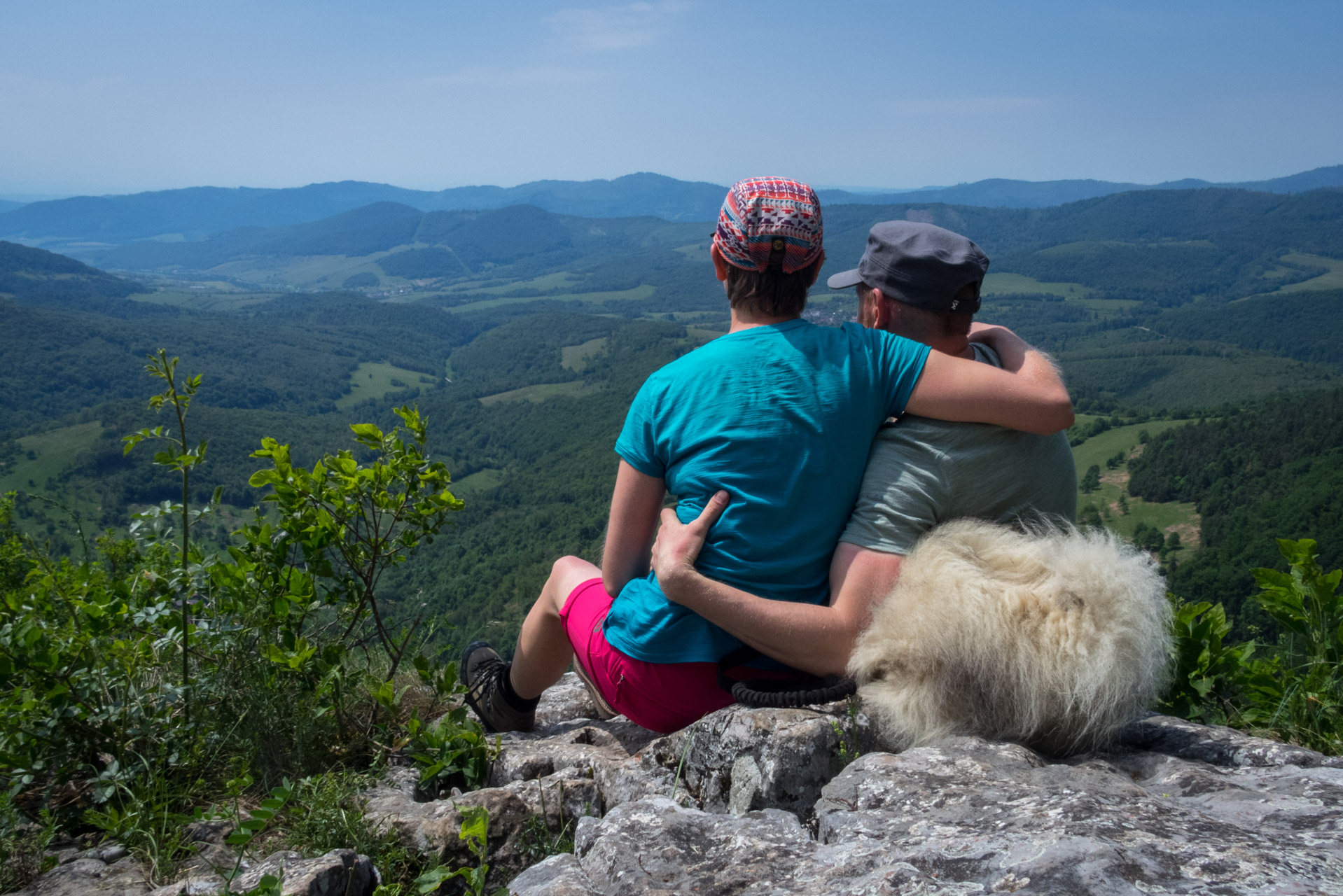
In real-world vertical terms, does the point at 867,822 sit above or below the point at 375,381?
above

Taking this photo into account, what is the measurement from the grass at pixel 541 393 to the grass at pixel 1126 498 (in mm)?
77723

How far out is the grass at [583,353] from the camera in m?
154

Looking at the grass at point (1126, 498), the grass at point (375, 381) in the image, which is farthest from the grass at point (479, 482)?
the grass at point (1126, 498)

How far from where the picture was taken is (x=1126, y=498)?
67.2m

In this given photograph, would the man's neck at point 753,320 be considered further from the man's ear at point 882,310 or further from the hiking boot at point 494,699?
the hiking boot at point 494,699

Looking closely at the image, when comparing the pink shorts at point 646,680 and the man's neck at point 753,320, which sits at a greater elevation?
the man's neck at point 753,320

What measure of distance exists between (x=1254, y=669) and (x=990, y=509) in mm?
1379

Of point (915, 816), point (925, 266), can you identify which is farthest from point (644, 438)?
point (915, 816)

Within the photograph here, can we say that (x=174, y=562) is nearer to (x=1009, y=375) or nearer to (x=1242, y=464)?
(x=1009, y=375)

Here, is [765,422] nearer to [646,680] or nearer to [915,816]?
[646,680]

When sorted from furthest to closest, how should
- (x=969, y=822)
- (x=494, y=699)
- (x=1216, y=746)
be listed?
(x=494, y=699) < (x=1216, y=746) < (x=969, y=822)

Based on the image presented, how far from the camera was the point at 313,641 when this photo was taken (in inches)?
124

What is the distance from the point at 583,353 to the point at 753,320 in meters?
163

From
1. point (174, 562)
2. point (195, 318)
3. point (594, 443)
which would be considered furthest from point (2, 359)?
point (174, 562)
